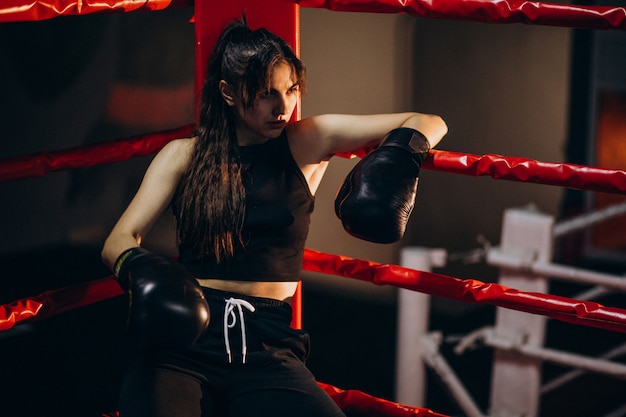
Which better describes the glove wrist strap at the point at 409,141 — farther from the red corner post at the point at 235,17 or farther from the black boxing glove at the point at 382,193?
the red corner post at the point at 235,17

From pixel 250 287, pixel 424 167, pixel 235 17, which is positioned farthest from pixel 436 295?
pixel 235 17

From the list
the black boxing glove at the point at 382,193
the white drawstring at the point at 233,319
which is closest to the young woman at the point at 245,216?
the white drawstring at the point at 233,319

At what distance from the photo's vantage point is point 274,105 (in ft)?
4.71

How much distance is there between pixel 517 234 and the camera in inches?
86.4

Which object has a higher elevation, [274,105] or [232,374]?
[274,105]

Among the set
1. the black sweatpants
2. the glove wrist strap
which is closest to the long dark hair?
the black sweatpants

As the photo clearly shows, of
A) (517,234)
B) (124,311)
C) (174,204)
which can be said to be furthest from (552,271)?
(124,311)

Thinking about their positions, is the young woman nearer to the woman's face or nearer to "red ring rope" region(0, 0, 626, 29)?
the woman's face

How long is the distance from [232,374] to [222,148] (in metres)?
0.42

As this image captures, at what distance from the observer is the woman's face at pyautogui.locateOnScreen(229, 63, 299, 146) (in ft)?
4.68

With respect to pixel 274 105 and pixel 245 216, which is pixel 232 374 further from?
pixel 274 105

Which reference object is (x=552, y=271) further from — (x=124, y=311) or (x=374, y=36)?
(x=124, y=311)

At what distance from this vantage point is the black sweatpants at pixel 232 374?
51.8 inches

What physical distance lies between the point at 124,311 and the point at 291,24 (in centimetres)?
265
